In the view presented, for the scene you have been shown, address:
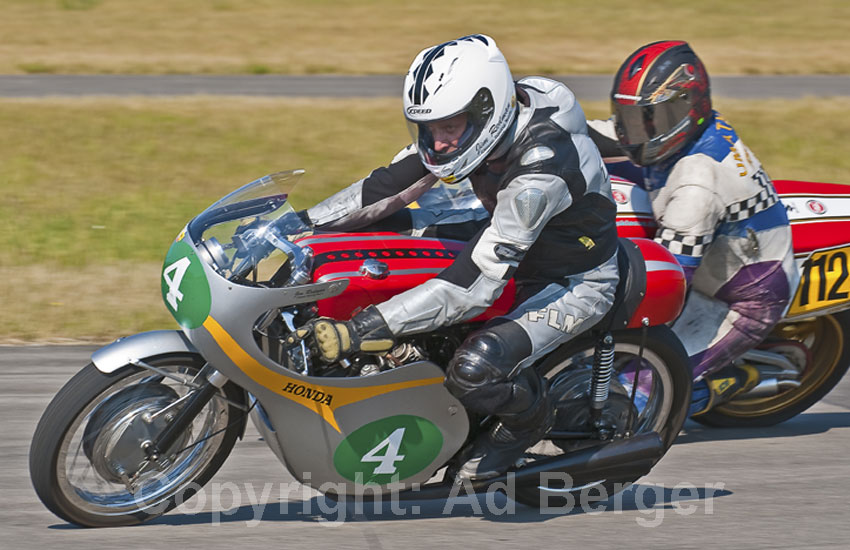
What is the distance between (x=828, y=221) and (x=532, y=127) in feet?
7.06

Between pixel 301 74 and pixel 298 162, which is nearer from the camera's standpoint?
pixel 298 162

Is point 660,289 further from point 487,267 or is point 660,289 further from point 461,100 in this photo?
point 461,100

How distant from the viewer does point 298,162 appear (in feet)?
40.9

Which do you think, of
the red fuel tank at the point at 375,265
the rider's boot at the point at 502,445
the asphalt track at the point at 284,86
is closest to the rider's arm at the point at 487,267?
the red fuel tank at the point at 375,265

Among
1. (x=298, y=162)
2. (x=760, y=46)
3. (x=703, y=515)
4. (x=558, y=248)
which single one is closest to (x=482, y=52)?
(x=558, y=248)

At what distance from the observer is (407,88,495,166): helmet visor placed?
405 cm

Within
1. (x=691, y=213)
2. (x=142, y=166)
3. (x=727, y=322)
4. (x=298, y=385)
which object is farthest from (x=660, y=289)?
(x=142, y=166)

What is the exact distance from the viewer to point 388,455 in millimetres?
4309

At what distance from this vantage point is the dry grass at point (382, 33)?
20.6 meters

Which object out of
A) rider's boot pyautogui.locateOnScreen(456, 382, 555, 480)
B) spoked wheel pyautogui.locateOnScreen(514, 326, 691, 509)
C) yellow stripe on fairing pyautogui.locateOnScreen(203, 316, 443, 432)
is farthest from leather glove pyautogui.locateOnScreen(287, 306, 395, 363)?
spoked wheel pyautogui.locateOnScreen(514, 326, 691, 509)

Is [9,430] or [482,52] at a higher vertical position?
[482,52]

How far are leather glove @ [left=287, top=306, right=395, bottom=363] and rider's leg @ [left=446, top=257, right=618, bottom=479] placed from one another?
1.16 ft

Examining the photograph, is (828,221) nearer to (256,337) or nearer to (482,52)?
(482,52)

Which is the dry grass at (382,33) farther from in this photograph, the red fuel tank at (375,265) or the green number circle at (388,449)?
the green number circle at (388,449)
